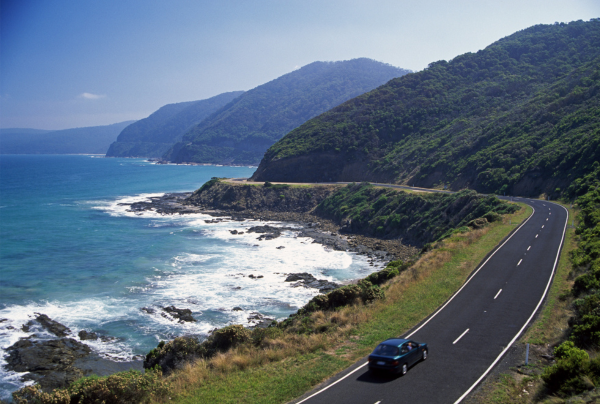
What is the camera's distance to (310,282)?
125 feet

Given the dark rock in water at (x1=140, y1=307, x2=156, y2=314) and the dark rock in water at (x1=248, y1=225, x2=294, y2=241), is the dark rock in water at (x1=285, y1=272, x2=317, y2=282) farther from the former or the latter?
the dark rock in water at (x1=248, y1=225, x2=294, y2=241)

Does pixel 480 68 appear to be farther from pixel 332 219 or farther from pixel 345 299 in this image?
pixel 345 299

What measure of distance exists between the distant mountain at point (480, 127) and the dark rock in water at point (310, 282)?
32418mm

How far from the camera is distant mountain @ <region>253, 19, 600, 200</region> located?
194 feet

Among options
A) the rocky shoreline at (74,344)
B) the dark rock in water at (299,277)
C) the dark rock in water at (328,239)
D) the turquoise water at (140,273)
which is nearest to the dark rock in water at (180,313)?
the rocky shoreline at (74,344)

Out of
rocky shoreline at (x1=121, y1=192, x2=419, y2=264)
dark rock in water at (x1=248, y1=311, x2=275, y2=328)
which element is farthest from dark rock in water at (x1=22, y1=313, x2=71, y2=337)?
rocky shoreline at (x1=121, y1=192, x2=419, y2=264)

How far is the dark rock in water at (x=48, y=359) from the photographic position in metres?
22.1

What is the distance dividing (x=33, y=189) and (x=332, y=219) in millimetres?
98943

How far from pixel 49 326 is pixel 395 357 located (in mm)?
26501

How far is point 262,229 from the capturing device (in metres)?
63.2

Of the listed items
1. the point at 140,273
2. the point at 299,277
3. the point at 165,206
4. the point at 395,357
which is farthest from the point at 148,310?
the point at 165,206

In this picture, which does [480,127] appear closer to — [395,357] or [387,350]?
[387,350]

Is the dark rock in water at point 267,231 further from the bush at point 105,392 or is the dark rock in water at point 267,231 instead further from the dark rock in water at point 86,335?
the bush at point 105,392

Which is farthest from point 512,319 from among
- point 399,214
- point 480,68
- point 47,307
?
point 480,68
